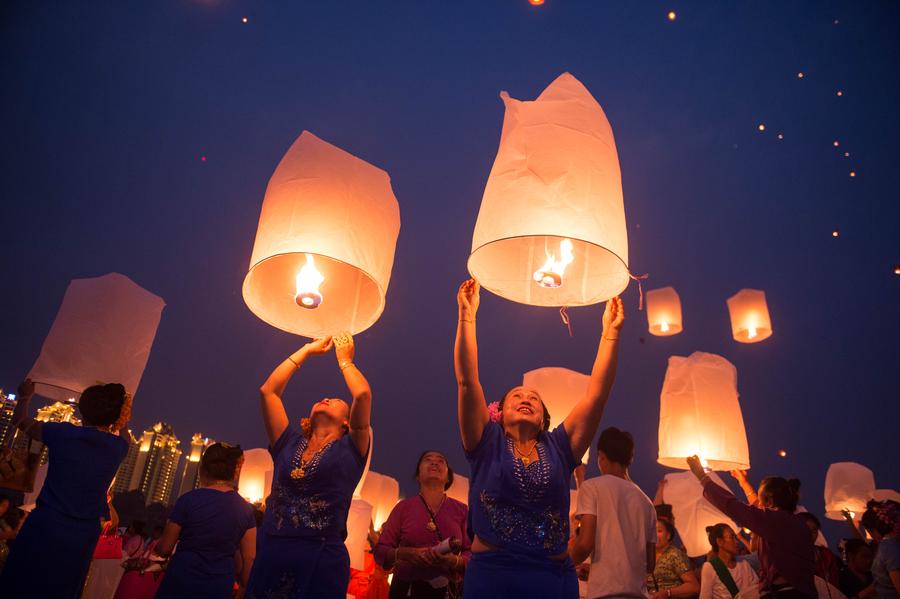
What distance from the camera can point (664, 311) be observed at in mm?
9008

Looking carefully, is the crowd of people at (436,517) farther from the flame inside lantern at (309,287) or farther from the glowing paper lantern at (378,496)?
the glowing paper lantern at (378,496)

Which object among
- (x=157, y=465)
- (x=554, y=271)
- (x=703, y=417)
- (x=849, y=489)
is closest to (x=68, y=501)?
(x=554, y=271)

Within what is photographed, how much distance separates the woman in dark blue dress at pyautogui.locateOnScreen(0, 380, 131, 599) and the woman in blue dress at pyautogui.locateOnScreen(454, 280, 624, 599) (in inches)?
100

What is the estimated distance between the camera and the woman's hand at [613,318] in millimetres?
2795

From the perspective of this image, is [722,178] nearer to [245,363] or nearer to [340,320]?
[340,320]

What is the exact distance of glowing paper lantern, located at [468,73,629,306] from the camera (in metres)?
2.24

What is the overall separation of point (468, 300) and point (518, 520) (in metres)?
1.03

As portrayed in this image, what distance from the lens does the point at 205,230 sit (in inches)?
655

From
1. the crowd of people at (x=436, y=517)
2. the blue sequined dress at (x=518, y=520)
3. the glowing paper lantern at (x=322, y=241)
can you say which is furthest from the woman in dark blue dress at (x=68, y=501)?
the blue sequined dress at (x=518, y=520)

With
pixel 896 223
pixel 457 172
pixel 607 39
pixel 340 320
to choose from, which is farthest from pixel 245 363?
pixel 896 223

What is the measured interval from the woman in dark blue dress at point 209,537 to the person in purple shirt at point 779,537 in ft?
10.9

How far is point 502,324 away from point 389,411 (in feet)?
20.0

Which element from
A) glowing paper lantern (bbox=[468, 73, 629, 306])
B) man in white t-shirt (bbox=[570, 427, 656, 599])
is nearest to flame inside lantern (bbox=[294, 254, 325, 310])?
glowing paper lantern (bbox=[468, 73, 629, 306])

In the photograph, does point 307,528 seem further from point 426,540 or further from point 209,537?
point 426,540
